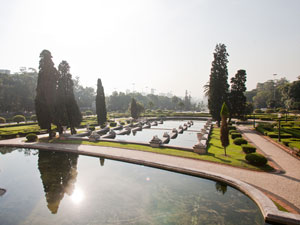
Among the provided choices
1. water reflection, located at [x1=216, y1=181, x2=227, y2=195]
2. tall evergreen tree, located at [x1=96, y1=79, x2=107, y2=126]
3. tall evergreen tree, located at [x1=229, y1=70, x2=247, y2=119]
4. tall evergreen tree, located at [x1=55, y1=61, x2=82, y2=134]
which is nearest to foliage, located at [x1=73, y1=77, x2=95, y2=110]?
tall evergreen tree, located at [x1=96, y1=79, x2=107, y2=126]

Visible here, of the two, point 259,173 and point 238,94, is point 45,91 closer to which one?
point 259,173

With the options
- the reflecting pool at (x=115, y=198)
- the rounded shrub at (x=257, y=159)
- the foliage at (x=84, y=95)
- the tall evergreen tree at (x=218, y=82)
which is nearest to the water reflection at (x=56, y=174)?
the reflecting pool at (x=115, y=198)

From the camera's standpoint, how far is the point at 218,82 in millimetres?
33125

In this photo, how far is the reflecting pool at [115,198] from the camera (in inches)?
311

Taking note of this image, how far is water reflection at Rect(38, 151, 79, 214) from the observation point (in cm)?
996

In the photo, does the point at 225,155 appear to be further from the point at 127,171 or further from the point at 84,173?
the point at 84,173

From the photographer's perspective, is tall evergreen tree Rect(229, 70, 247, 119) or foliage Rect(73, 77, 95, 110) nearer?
tall evergreen tree Rect(229, 70, 247, 119)

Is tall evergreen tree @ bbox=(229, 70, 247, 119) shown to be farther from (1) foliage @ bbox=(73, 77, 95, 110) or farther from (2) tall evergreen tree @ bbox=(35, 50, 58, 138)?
(1) foliage @ bbox=(73, 77, 95, 110)

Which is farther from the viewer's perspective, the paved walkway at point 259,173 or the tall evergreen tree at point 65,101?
the tall evergreen tree at point 65,101

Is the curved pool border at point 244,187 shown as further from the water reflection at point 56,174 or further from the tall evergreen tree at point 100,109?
the tall evergreen tree at point 100,109

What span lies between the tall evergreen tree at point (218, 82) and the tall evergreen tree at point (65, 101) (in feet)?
78.1

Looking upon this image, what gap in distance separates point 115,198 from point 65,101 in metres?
20.0

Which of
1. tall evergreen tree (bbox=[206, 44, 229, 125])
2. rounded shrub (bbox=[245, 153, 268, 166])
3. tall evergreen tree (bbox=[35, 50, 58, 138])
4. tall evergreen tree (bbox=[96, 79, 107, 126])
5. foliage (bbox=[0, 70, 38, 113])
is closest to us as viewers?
rounded shrub (bbox=[245, 153, 268, 166])

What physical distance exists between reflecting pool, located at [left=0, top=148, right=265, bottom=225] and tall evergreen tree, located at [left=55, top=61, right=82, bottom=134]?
11369 mm
